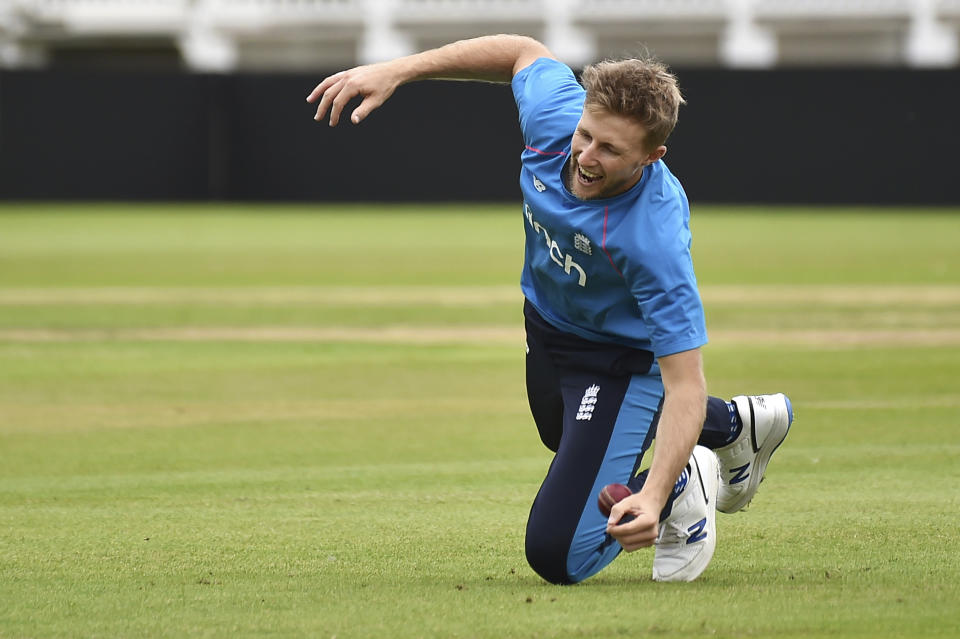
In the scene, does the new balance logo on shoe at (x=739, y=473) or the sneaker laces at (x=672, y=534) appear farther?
the new balance logo on shoe at (x=739, y=473)

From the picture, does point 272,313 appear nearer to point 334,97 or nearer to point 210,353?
point 210,353

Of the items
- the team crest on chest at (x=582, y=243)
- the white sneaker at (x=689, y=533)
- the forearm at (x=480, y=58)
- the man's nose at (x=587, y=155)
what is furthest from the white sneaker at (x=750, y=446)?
the forearm at (x=480, y=58)

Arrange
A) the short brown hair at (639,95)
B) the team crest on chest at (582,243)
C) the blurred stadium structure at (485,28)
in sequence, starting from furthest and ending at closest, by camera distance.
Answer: the blurred stadium structure at (485,28) < the team crest on chest at (582,243) < the short brown hair at (639,95)

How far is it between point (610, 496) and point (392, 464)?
2931 mm

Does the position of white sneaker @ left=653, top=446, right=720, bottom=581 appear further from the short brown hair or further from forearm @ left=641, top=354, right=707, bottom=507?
the short brown hair

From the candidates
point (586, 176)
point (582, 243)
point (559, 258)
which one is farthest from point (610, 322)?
point (586, 176)

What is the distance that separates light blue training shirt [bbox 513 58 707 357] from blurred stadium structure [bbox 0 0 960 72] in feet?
145

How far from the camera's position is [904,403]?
9.04 metres

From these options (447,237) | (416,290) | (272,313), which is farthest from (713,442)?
(447,237)

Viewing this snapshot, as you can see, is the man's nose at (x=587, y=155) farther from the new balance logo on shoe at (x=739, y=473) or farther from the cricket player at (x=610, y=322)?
the new balance logo on shoe at (x=739, y=473)

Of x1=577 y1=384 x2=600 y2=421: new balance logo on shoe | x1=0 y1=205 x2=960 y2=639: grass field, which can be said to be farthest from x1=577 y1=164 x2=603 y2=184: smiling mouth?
x1=0 y1=205 x2=960 y2=639: grass field

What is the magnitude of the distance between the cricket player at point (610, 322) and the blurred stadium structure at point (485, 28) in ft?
144

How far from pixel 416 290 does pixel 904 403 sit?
26.6 ft

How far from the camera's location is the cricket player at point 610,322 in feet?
14.8
